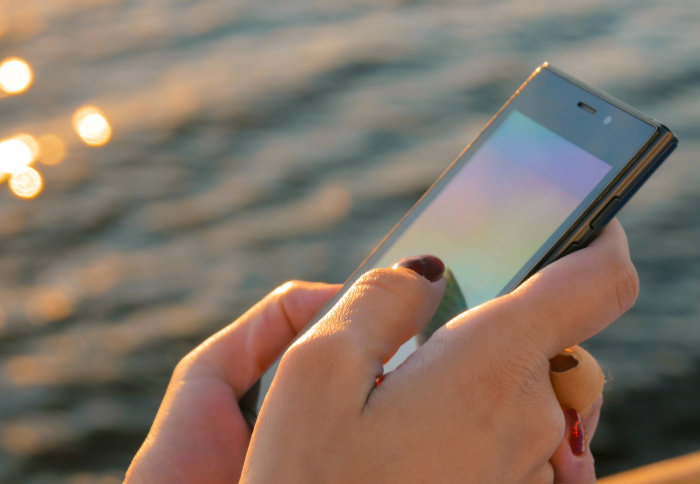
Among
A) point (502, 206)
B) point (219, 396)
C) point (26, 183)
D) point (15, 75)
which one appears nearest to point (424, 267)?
point (502, 206)

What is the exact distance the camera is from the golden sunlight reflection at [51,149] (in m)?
2.02

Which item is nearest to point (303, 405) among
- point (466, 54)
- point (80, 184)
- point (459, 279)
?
point (459, 279)

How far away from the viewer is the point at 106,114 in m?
2.13

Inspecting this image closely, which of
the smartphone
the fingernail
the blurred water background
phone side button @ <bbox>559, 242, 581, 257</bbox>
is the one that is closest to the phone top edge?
the smartphone

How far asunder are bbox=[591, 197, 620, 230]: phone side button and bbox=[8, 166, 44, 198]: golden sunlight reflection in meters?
1.47

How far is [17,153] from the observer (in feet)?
6.68

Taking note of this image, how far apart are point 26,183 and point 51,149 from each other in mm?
122

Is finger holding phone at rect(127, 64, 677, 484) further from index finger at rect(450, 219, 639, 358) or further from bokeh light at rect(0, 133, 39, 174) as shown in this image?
bokeh light at rect(0, 133, 39, 174)

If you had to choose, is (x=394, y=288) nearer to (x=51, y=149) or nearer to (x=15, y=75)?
(x=51, y=149)

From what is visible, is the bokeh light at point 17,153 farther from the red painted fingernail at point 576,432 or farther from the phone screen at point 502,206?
the red painted fingernail at point 576,432

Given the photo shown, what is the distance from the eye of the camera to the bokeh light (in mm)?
2004

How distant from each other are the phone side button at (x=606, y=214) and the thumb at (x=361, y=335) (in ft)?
0.70

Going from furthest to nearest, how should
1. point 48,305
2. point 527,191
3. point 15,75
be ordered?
point 15,75 < point 48,305 < point 527,191

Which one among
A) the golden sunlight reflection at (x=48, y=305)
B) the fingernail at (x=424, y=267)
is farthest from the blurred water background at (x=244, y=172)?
the fingernail at (x=424, y=267)
